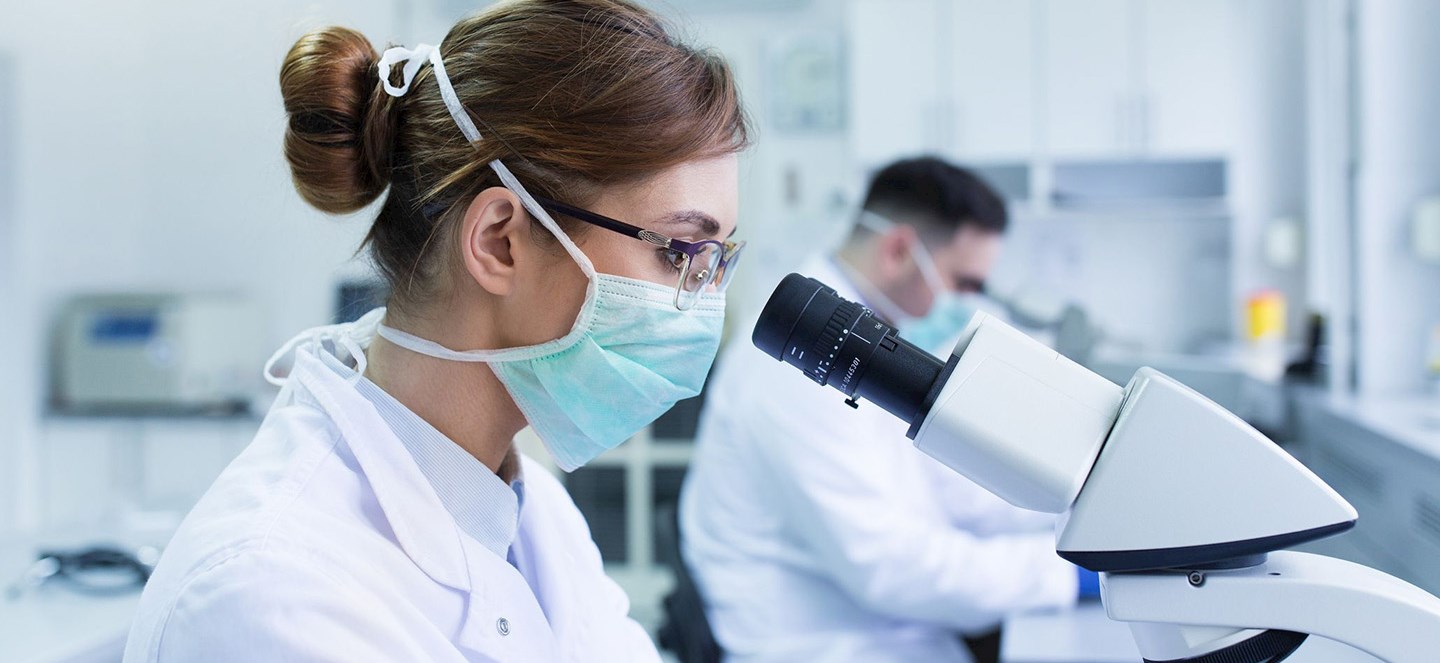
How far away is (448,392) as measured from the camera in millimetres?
881

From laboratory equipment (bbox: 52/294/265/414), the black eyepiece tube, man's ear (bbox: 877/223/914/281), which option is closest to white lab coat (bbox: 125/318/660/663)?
the black eyepiece tube

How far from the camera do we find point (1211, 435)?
0.61m

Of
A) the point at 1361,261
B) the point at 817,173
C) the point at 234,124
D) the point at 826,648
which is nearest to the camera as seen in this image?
the point at 826,648

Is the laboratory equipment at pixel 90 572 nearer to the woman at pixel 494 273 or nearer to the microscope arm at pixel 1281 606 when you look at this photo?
the woman at pixel 494 273

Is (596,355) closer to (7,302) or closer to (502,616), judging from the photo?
(502,616)

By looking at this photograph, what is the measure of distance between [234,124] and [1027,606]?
2.84 meters

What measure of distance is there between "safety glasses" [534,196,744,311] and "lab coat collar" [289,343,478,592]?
23 centimetres

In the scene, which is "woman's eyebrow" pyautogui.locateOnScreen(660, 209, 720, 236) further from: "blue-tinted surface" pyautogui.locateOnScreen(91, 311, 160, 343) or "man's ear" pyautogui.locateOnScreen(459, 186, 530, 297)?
"blue-tinted surface" pyautogui.locateOnScreen(91, 311, 160, 343)

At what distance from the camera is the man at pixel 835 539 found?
63.5 inches

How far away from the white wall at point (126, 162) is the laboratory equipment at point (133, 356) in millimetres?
94

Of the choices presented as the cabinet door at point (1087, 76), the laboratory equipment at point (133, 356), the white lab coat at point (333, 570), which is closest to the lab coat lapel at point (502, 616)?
the white lab coat at point (333, 570)

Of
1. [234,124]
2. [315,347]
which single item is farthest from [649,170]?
[234,124]

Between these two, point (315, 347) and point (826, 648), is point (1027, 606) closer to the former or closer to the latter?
point (826, 648)

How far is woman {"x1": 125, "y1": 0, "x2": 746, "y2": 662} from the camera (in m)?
0.80
